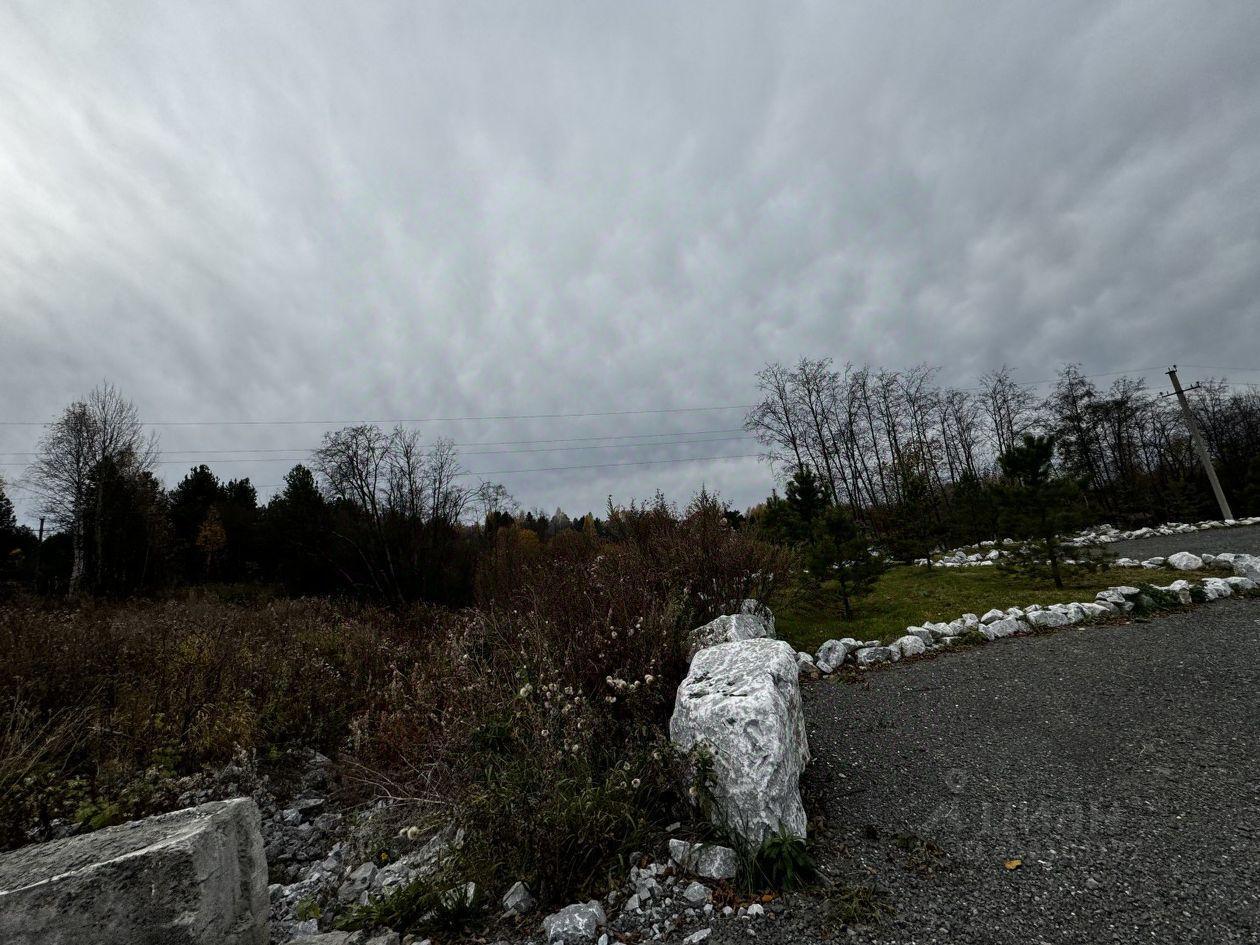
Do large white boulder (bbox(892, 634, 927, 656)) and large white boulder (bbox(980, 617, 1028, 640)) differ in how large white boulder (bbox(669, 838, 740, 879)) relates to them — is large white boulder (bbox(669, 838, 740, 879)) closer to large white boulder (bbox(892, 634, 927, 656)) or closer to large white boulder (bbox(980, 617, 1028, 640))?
large white boulder (bbox(892, 634, 927, 656))

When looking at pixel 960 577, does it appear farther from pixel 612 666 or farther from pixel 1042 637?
pixel 612 666

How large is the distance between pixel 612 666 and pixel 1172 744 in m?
4.14

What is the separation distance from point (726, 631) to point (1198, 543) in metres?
16.8

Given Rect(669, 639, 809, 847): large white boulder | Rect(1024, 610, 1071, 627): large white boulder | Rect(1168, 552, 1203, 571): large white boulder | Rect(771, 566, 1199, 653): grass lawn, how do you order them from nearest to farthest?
Rect(669, 639, 809, 847): large white boulder < Rect(1024, 610, 1071, 627): large white boulder < Rect(771, 566, 1199, 653): grass lawn < Rect(1168, 552, 1203, 571): large white boulder

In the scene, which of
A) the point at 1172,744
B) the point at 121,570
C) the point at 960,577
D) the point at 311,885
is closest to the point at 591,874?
the point at 311,885

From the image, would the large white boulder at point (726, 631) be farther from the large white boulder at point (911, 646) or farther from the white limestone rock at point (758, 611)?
the large white boulder at point (911, 646)

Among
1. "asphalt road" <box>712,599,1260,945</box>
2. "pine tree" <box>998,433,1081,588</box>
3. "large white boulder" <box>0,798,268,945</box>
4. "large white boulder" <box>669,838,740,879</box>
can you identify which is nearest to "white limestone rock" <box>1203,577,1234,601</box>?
"pine tree" <box>998,433,1081,588</box>

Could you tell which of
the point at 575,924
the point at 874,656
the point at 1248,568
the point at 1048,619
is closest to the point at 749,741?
the point at 575,924

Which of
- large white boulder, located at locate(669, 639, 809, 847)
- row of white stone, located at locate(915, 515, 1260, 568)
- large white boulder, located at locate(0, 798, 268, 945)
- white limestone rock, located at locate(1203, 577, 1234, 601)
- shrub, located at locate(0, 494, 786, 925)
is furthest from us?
row of white stone, located at locate(915, 515, 1260, 568)

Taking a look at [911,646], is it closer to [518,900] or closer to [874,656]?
[874,656]

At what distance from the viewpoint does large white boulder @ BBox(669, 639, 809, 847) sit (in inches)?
114

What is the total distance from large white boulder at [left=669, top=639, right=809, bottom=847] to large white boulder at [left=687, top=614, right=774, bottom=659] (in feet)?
4.62

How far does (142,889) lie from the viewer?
95.5 inches

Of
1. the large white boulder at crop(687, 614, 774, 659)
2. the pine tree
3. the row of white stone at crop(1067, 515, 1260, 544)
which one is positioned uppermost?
the pine tree
